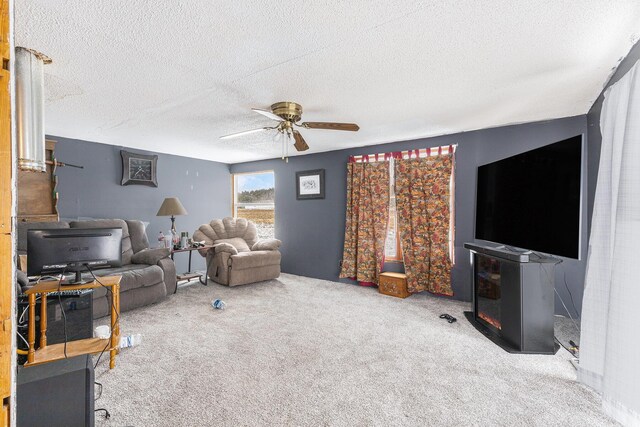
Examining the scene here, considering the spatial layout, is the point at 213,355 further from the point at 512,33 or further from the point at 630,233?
the point at 512,33

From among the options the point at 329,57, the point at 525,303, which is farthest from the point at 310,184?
the point at 525,303

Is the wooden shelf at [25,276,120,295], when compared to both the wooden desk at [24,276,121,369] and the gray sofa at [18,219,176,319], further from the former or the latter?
the gray sofa at [18,219,176,319]

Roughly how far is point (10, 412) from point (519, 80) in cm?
315

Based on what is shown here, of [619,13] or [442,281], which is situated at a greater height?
[619,13]

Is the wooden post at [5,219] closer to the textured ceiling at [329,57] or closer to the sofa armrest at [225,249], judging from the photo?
the textured ceiling at [329,57]

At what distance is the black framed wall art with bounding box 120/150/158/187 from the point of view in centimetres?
444

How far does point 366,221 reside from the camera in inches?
170

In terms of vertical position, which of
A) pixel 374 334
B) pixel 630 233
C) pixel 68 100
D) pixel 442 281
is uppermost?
pixel 68 100

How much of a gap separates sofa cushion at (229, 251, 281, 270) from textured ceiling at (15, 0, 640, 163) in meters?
2.02

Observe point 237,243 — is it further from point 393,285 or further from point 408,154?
point 408,154

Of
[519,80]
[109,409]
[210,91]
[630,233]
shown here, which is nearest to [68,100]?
[210,91]

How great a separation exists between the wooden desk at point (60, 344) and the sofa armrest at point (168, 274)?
1.46 meters

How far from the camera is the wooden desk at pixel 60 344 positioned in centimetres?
203

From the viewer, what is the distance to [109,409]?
66.2 inches
